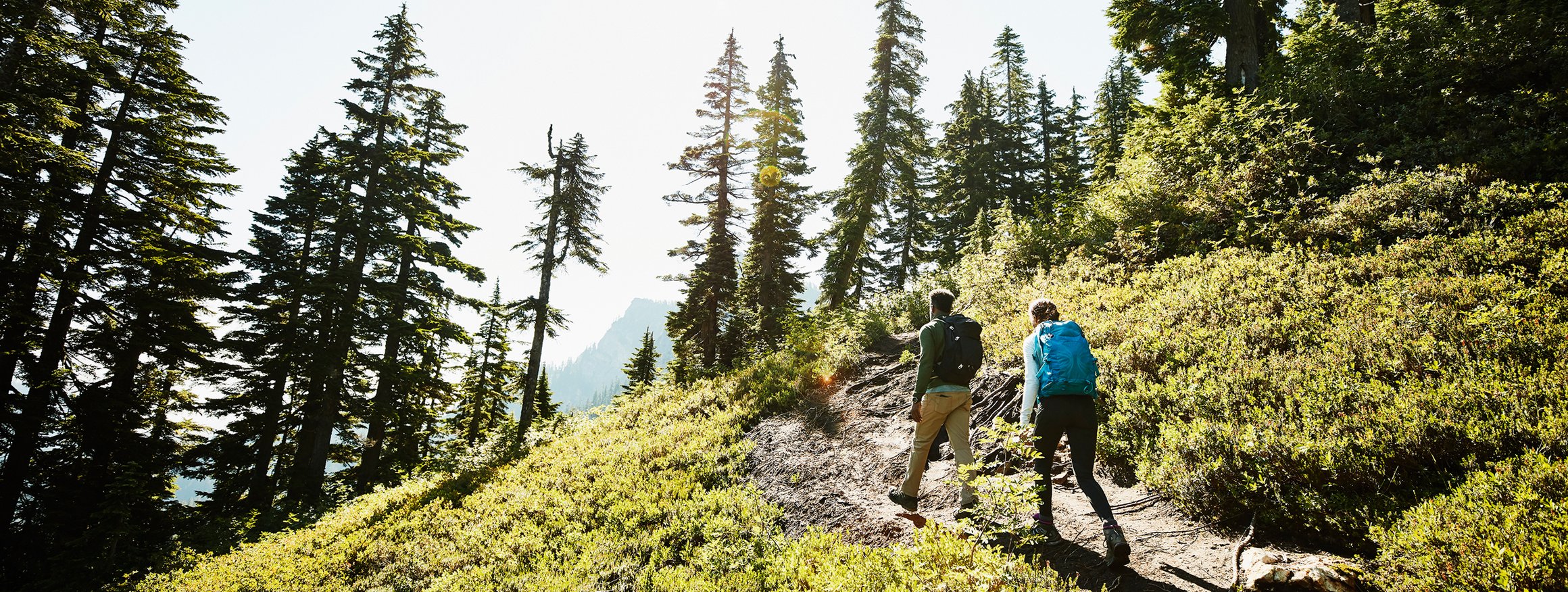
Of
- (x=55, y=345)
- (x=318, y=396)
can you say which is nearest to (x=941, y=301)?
(x=55, y=345)

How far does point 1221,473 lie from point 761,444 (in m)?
7.01

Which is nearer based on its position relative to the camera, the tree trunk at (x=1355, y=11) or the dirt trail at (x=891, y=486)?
the dirt trail at (x=891, y=486)

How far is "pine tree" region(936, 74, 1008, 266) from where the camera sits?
2808 cm

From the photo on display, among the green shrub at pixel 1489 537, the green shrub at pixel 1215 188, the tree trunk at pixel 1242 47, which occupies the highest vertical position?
the tree trunk at pixel 1242 47

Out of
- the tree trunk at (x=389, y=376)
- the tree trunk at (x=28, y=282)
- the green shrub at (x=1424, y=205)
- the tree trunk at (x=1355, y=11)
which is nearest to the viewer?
the green shrub at (x=1424, y=205)

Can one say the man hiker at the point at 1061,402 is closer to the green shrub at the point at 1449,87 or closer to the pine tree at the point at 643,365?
the green shrub at the point at 1449,87

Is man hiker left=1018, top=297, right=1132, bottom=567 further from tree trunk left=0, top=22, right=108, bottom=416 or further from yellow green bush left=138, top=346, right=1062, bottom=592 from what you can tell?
tree trunk left=0, top=22, right=108, bottom=416

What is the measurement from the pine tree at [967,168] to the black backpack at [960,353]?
22.0m

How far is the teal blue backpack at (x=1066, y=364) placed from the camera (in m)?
4.66

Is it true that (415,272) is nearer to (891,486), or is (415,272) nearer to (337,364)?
(337,364)

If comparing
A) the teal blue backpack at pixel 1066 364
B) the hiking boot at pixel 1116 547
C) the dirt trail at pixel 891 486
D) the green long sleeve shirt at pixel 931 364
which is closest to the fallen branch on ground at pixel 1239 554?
the dirt trail at pixel 891 486

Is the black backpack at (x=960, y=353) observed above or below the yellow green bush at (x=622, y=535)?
above

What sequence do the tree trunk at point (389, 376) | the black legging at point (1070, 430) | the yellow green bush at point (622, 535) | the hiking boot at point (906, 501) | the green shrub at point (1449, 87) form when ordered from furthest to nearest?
the tree trunk at point (389, 376) → the green shrub at point (1449, 87) → the hiking boot at point (906, 501) → the yellow green bush at point (622, 535) → the black legging at point (1070, 430)

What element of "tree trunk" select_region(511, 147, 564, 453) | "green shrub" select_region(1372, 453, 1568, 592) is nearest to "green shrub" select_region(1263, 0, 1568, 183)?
"green shrub" select_region(1372, 453, 1568, 592)
